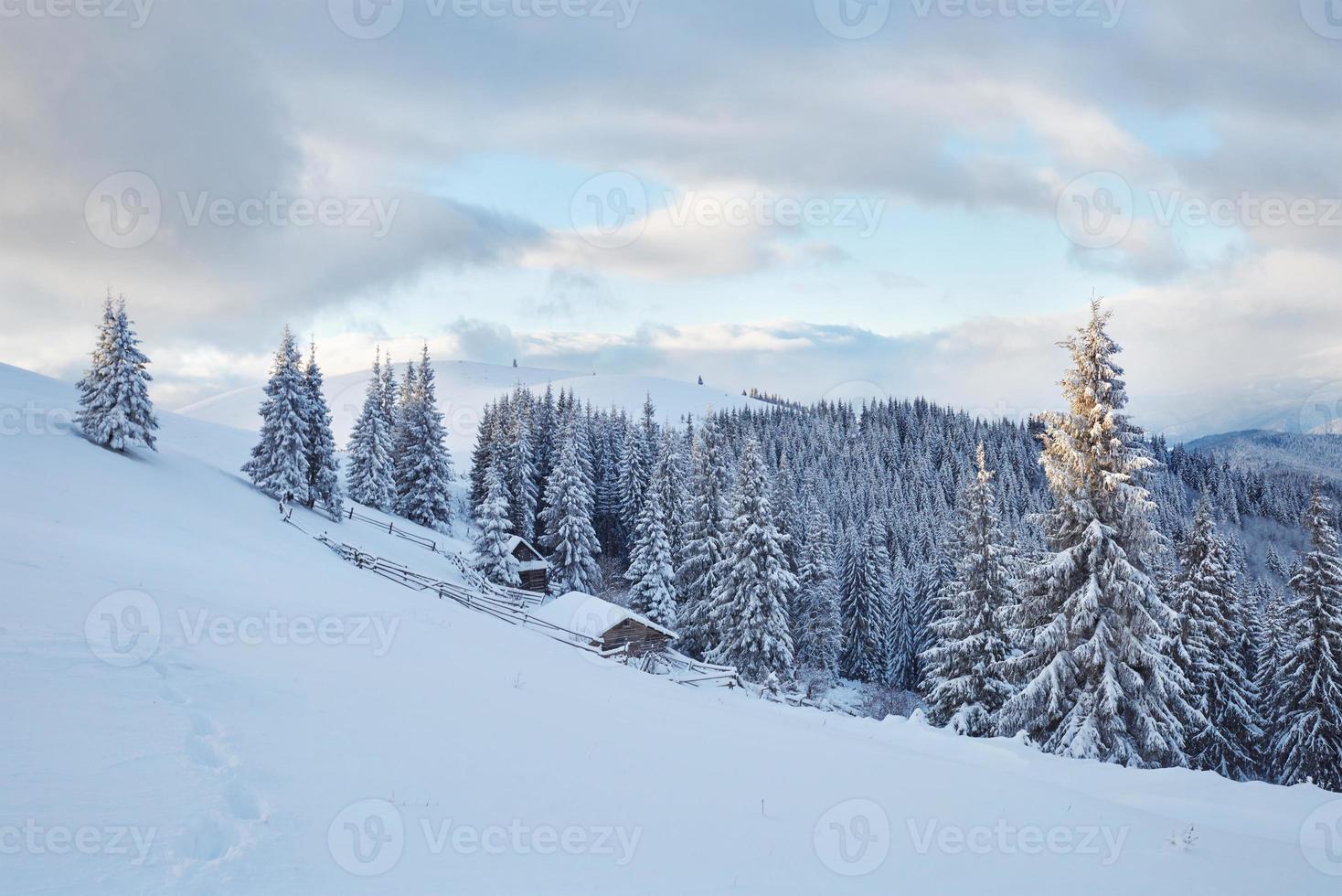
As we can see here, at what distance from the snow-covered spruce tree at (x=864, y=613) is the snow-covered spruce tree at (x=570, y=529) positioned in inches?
921

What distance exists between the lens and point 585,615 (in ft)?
103

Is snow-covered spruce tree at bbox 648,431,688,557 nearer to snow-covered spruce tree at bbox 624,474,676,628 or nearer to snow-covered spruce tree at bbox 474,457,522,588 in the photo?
snow-covered spruce tree at bbox 624,474,676,628

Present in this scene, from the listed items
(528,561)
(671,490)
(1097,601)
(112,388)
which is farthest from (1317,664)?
(112,388)

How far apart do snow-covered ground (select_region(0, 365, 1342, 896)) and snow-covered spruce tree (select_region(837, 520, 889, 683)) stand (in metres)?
47.0

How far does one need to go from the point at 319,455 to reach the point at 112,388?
11237 mm

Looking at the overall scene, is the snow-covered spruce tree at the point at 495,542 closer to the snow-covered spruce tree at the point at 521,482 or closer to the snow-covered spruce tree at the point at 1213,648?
the snow-covered spruce tree at the point at 521,482

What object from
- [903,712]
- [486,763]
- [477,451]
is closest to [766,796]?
[486,763]

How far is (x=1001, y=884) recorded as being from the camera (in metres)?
6.55

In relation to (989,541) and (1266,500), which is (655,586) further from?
(1266,500)

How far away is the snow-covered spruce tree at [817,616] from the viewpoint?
49719 millimetres

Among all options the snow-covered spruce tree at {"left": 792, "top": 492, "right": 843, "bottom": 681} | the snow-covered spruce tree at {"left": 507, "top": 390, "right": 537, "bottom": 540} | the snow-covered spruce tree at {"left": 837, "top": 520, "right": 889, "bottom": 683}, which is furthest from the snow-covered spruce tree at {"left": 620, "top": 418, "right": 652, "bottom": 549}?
the snow-covered spruce tree at {"left": 837, "top": 520, "right": 889, "bottom": 683}

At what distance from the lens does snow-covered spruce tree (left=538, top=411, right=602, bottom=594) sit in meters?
48.8

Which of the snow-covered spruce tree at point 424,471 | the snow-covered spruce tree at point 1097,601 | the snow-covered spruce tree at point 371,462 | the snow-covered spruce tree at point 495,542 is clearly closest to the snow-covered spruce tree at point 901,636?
the snow-covered spruce tree at point 495,542

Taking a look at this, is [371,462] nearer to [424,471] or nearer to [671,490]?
[424,471]
